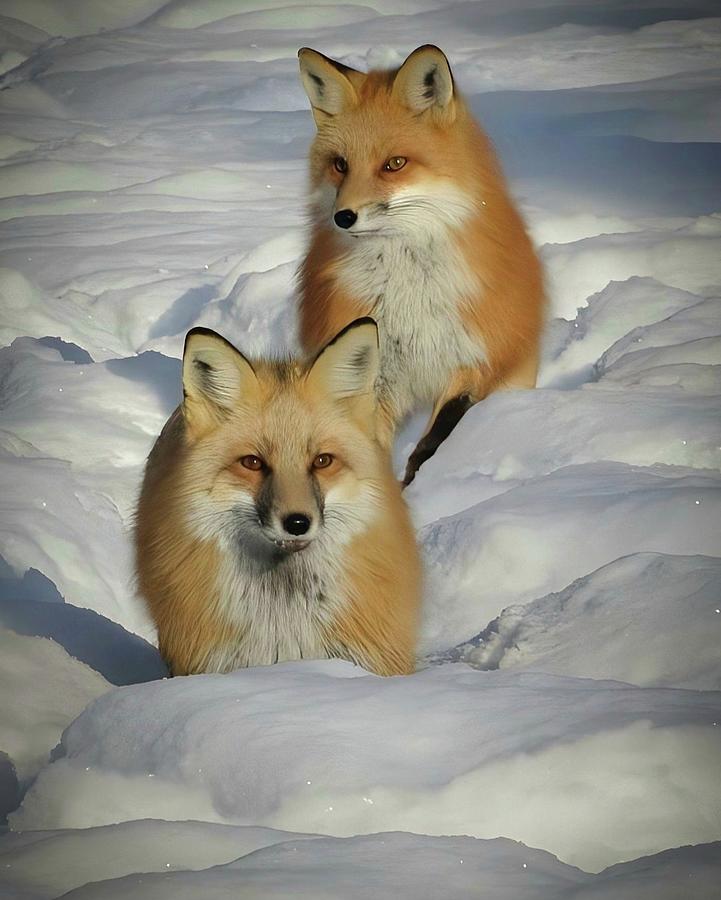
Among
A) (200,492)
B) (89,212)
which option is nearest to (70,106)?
(89,212)

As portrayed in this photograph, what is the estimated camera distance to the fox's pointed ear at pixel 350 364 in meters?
3.14

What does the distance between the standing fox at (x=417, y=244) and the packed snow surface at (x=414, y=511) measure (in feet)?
0.84

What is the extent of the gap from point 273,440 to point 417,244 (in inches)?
69.5

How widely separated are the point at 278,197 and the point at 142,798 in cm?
655

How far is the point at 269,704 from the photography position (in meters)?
2.61

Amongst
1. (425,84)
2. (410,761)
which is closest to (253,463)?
(410,761)

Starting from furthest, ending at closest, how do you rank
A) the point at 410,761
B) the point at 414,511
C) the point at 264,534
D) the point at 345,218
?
the point at 414,511 < the point at 345,218 < the point at 264,534 < the point at 410,761

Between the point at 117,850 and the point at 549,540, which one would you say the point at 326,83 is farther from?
the point at 117,850

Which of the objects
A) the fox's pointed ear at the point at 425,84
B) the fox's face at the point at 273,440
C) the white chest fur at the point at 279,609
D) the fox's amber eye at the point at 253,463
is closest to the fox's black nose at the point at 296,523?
the fox's face at the point at 273,440

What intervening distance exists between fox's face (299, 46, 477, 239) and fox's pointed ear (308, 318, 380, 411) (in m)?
1.22

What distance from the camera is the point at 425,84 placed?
14.6 feet

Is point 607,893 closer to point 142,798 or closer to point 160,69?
point 142,798

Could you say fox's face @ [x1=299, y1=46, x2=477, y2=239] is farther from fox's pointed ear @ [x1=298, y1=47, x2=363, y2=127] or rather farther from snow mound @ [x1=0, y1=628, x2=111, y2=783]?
snow mound @ [x1=0, y1=628, x2=111, y2=783]

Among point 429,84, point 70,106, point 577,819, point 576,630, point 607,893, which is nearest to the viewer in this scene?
point 607,893
